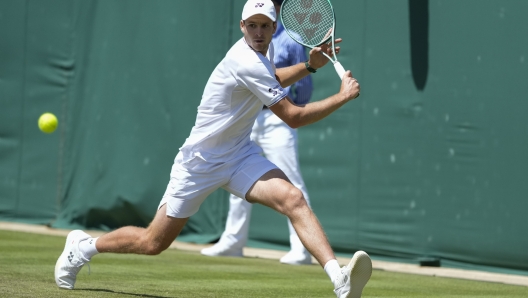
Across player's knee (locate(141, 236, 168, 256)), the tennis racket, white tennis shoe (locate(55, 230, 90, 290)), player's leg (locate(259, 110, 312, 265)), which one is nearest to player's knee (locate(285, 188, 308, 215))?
player's knee (locate(141, 236, 168, 256))

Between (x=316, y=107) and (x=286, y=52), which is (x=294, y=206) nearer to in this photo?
(x=316, y=107)

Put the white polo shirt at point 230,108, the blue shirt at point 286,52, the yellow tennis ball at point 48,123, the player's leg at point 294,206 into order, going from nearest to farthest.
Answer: the player's leg at point 294,206 → the white polo shirt at point 230,108 → the blue shirt at point 286,52 → the yellow tennis ball at point 48,123

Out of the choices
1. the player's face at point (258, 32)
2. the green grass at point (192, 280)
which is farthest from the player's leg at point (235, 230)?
the player's face at point (258, 32)

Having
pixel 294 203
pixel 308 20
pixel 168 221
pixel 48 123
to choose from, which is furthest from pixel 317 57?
pixel 48 123

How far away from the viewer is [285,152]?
7.21 m

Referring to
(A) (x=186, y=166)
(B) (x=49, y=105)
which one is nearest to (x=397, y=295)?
(A) (x=186, y=166)

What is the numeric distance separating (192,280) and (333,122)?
276 cm

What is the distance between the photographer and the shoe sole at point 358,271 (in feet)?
13.4

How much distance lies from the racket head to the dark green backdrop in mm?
2404

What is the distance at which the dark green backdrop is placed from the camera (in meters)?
7.18

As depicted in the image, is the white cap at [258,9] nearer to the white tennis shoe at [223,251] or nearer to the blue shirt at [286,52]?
the blue shirt at [286,52]

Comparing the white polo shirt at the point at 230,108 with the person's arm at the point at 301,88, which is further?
the person's arm at the point at 301,88

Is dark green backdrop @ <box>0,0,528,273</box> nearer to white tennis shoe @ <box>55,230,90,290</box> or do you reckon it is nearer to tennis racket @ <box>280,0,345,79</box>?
tennis racket @ <box>280,0,345,79</box>

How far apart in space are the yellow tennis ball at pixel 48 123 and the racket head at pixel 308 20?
179 inches
